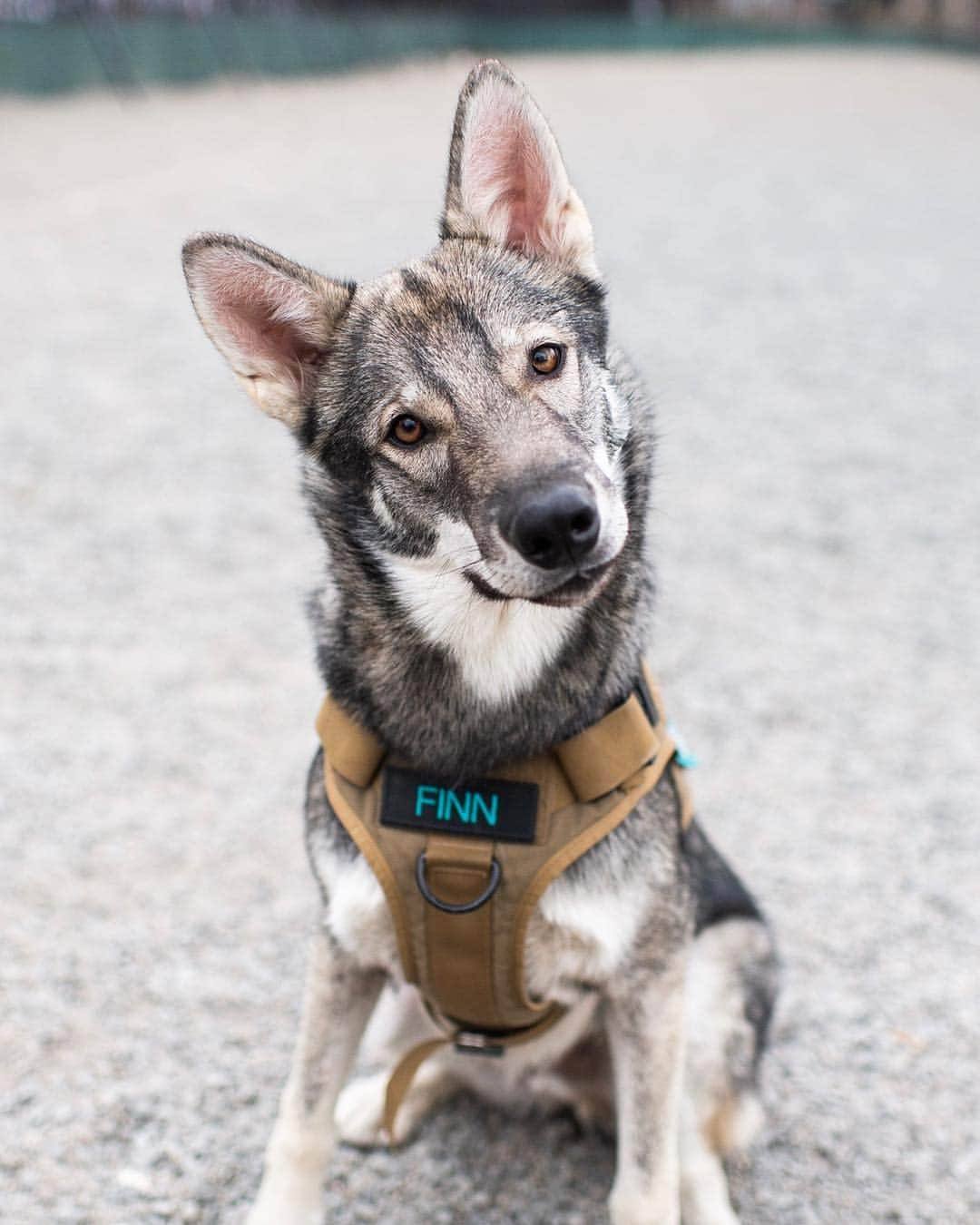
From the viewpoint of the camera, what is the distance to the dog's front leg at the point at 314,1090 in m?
2.64

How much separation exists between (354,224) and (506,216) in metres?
10.2

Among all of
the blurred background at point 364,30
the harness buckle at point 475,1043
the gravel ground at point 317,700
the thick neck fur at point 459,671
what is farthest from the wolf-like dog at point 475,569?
the blurred background at point 364,30

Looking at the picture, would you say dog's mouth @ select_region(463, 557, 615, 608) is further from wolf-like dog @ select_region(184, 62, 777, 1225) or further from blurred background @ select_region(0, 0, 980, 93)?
blurred background @ select_region(0, 0, 980, 93)

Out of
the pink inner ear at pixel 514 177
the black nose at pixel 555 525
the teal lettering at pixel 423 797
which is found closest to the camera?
the black nose at pixel 555 525

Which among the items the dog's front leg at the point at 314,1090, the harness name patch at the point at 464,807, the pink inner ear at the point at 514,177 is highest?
the pink inner ear at the point at 514,177

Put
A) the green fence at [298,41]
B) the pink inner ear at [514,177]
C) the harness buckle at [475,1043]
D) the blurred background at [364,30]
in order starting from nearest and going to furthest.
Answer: the pink inner ear at [514,177]
the harness buckle at [475,1043]
the green fence at [298,41]
the blurred background at [364,30]

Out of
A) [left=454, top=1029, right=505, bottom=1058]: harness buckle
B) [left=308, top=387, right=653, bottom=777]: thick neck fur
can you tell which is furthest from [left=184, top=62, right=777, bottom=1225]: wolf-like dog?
[left=454, top=1029, right=505, bottom=1058]: harness buckle

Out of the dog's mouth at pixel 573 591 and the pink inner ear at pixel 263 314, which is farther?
the pink inner ear at pixel 263 314

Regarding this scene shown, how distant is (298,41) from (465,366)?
84.3ft

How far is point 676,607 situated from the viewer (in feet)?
18.6

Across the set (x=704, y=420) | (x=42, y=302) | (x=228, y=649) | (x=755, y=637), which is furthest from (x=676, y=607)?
(x=42, y=302)

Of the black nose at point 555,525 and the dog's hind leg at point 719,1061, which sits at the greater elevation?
the black nose at point 555,525

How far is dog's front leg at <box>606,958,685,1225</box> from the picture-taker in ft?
8.35

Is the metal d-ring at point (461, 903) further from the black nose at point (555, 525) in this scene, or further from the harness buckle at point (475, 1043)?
the black nose at point (555, 525)
